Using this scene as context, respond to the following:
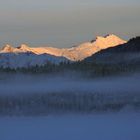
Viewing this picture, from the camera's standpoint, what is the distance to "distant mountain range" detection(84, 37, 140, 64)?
68.7 feet

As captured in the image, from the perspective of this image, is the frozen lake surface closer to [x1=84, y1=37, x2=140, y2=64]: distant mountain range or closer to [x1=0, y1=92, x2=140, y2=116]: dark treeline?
[x1=0, y1=92, x2=140, y2=116]: dark treeline

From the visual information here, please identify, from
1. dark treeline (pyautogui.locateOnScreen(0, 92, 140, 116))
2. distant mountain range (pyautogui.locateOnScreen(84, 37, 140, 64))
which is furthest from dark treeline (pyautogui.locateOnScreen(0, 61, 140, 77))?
dark treeline (pyautogui.locateOnScreen(0, 92, 140, 116))

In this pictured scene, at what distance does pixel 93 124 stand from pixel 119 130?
118 centimetres

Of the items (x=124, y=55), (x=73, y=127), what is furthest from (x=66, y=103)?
(x=124, y=55)

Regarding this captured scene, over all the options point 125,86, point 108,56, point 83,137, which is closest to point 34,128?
point 83,137

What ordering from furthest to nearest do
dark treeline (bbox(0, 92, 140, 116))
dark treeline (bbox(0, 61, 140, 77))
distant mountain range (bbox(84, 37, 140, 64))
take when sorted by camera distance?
distant mountain range (bbox(84, 37, 140, 64)) < dark treeline (bbox(0, 61, 140, 77)) < dark treeline (bbox(0, 92, 140, 116))

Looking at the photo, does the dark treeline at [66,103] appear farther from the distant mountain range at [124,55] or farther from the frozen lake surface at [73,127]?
the distant mountain range at [124,55]

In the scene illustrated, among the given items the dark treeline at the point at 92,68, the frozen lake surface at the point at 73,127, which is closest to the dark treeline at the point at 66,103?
the frozen lake surface at the point at 73,127

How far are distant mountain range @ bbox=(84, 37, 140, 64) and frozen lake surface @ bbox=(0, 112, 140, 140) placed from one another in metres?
5.19

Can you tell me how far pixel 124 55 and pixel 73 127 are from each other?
839cm

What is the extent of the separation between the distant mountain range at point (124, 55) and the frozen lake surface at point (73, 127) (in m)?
5.19

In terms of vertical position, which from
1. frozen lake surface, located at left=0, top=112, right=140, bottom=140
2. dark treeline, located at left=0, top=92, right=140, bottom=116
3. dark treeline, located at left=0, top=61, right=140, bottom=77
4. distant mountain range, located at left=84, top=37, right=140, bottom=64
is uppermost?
distant mountain range, located at left=84, top=37, right=140, bottom=64

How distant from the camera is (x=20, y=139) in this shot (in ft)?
43.8

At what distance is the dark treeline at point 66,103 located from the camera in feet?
53.2
